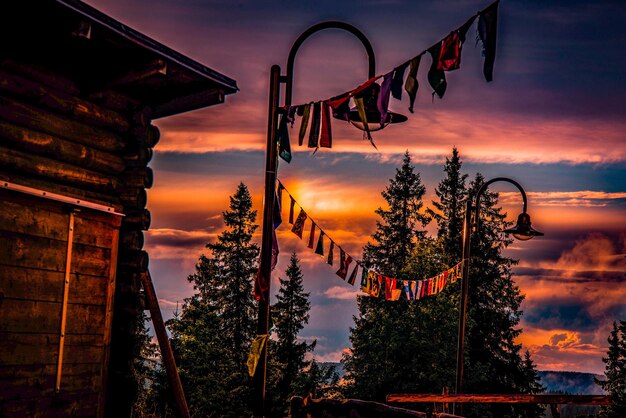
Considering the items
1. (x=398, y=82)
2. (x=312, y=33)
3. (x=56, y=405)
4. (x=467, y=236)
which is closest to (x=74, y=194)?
(x=56, y=405)

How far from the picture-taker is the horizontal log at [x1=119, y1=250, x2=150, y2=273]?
415 inches

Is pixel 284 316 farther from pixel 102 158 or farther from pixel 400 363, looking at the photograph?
pixel 102 158

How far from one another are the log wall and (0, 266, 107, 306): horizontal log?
11 mm

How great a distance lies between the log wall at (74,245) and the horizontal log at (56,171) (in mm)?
13

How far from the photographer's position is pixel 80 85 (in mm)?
9852

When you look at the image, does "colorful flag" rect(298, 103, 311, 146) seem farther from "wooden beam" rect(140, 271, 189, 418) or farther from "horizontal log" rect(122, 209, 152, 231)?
"wooden beam" rect(140, 271, 189, 418)

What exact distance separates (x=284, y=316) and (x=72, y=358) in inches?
1774

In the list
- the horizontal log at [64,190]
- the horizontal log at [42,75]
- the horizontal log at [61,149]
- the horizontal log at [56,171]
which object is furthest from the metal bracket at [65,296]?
the horizontal log at [42,75]

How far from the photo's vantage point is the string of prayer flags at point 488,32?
9.45 m

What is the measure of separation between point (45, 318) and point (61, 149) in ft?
6.29

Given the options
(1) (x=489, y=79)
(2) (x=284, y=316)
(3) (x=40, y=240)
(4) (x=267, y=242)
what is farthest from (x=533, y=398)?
(2) (x=284, y=316)

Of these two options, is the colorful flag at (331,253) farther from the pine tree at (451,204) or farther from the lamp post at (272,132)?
the pine tree at (451,204)

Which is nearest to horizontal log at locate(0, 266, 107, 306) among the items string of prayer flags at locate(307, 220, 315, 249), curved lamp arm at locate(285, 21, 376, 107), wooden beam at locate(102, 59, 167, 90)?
wooden beam at locate(102, 59, 167, 90)

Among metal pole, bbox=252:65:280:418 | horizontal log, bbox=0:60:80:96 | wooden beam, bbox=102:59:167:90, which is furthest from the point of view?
metal pole, bbox=252:65:280:418
